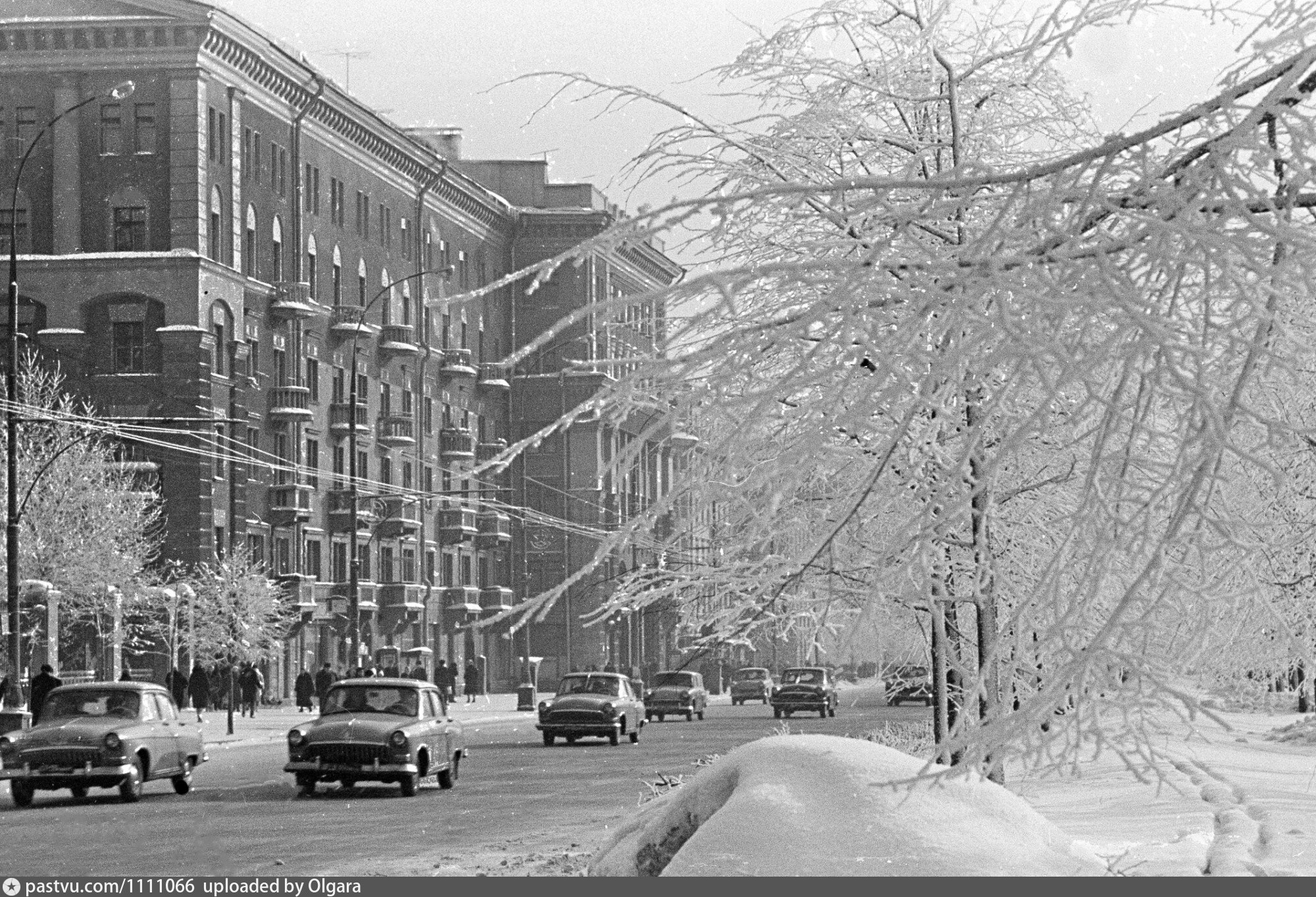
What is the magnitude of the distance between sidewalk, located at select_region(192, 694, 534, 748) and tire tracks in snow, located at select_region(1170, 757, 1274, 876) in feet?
60.3

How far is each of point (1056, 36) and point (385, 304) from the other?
68.4 meters

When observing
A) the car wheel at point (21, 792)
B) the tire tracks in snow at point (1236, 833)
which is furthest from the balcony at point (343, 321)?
the tire tracks in snow at point (1236, 833)

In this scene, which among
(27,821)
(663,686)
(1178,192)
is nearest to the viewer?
(1178,192)

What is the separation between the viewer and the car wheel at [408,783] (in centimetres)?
2422

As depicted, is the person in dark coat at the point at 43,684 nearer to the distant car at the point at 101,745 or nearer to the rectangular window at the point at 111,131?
the distant car at the point at 101,745

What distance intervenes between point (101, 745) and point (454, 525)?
55.0 meters

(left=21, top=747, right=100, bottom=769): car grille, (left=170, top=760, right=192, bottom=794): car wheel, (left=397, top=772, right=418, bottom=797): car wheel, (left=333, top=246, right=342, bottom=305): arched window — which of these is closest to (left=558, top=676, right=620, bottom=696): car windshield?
(left=397, top=772, right=418, bottom=797): car wheel

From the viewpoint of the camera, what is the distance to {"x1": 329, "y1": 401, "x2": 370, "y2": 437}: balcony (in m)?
70.3

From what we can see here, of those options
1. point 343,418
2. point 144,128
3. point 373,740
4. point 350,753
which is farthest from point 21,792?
point 343,418

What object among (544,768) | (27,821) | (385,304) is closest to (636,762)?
(544,768)

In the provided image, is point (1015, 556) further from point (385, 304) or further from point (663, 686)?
point (385, 304)

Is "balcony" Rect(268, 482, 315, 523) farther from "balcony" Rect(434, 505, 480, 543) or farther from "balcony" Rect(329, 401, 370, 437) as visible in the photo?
"balcony" Rect(434, 505, 480, 543)

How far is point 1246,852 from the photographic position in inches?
425

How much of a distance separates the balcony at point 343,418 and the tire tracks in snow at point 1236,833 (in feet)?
184
